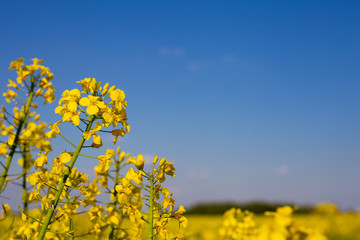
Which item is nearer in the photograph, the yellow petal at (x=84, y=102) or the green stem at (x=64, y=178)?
the green stem at (x=64, y=178)

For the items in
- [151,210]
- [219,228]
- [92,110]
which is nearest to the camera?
[151,210]

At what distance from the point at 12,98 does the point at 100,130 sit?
0.97 meters

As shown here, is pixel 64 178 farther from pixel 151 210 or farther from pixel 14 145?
pixel 151 210

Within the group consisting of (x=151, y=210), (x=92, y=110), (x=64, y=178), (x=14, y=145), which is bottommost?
(x=151, y=210)

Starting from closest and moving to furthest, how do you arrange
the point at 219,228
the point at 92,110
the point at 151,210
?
A: the point at 151,210
the point at 92,110
the point at 219,228

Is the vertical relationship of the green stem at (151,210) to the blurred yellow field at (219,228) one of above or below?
above

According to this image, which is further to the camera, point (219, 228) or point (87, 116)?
point (219, 228)

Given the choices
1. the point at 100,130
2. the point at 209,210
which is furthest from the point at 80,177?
the point at 209,210

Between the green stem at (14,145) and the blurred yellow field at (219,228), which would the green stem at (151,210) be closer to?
the blurred yellow field at (219,228)

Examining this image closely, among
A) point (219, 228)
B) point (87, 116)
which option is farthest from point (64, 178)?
point (219, 228)

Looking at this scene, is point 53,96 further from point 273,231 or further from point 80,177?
point 273,231

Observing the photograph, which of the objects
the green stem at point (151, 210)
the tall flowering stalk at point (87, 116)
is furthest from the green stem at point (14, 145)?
the green stem at point (151, 210)

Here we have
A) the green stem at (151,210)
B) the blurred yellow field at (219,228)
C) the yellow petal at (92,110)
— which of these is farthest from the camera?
the blurred yellow field at (219,228)

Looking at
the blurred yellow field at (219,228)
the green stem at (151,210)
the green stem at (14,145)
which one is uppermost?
the green stem at (14,145)
